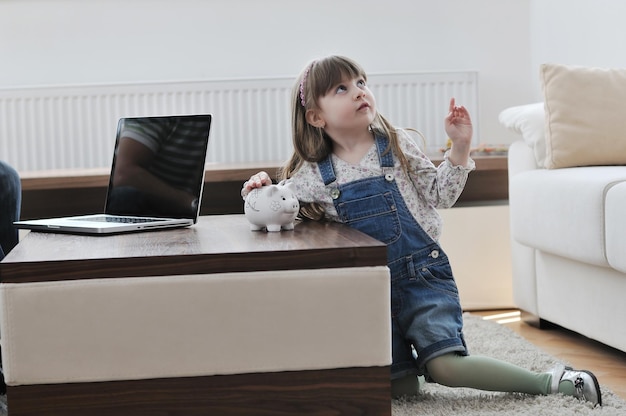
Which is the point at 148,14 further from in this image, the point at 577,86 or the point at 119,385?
the point at 119,385

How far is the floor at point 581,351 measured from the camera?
1682mm

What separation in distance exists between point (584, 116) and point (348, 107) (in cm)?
76

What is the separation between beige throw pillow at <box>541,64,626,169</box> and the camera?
2.04 metres

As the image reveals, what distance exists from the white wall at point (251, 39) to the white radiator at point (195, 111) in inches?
3.0

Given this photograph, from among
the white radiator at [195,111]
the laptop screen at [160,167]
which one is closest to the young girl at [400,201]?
the laptop screen at [160,167]

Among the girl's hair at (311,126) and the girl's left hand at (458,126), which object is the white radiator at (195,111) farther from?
the girl's left hand at (458,126)

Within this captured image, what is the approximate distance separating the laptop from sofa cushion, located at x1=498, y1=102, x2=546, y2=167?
36.0 inches

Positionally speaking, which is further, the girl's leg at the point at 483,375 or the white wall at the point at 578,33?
the white wall at the point at 578,33

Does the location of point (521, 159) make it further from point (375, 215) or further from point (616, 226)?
point (375, 215)

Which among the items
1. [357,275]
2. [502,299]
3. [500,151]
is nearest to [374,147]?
[357,275]

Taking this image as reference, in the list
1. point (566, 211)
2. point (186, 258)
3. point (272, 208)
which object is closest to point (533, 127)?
point (566, 211)

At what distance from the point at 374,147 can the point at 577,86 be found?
735 millimetres

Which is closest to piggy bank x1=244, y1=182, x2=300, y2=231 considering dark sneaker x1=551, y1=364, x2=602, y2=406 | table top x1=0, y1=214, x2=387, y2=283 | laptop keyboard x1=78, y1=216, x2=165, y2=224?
table top x1=0, y1=214, x2=387, y2=283

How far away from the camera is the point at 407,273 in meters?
1.50
